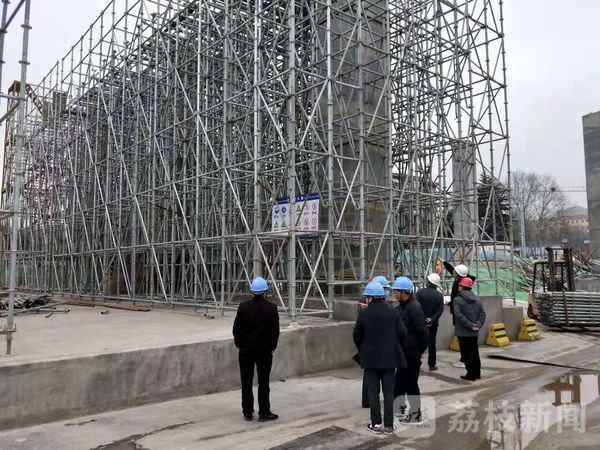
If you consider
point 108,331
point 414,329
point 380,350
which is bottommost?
point 108,331

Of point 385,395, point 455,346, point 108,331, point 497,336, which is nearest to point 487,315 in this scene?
point 497,336

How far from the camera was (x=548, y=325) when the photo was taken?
49.9ft

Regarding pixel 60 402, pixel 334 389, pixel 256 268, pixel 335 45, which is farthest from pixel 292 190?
pixel 335 45

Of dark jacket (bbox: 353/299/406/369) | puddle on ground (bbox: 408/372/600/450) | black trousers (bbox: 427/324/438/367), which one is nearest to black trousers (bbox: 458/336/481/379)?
puddle on ground (bbox: 408/372/600/450)

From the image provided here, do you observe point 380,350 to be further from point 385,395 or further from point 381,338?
point 385,395

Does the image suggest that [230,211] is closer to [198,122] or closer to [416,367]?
[198,122]

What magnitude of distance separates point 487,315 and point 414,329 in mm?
6708

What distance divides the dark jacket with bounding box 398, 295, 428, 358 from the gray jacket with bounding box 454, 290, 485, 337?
7.16 feet

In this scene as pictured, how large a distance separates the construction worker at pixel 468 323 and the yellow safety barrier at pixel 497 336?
12.3 feet

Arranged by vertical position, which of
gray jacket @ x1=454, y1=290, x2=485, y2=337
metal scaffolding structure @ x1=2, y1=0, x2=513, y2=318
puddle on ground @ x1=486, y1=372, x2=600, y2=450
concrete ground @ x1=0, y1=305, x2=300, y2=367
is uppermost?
metal scaffolding structure @ x1=2, y1=0, x2=513, y2=318

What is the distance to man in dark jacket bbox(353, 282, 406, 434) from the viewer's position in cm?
553

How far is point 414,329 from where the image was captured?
6195 mm

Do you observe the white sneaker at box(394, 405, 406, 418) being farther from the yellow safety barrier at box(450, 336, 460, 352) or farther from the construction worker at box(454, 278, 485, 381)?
the yellow safety barrier at box(450, 336, 460, 352)

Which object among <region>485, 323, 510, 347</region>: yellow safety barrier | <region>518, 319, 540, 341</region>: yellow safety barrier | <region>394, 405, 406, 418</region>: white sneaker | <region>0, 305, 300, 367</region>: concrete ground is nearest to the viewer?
<region>394, 405, 406, 418</region>: white sneaker
